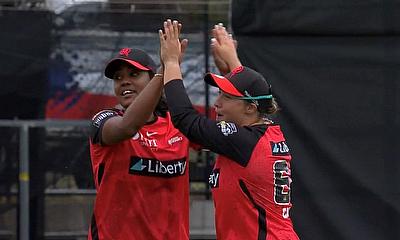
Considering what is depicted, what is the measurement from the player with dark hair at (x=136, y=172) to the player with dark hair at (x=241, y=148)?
418 millimetres

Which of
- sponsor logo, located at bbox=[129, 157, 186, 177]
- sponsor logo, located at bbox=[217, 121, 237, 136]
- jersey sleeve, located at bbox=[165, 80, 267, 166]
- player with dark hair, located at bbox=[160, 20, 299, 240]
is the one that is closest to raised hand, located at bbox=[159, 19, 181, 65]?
player with dark hair, located at bbox=[160, 20, 299, 240]

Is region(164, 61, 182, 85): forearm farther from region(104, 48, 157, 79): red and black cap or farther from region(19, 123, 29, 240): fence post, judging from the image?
region(19, 123, 29, 240): fence post

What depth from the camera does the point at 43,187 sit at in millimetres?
6098

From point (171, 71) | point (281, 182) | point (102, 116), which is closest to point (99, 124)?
point (102, 116)

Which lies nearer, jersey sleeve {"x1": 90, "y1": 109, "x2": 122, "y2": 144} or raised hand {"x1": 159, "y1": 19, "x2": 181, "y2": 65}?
raised hand {"x1": 159, "y1": 19, "x2": 181, "y2": 65}

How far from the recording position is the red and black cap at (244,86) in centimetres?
346

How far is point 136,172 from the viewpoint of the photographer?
3.90 m

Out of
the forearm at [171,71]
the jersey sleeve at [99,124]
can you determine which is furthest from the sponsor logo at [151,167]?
the forearm at [171,71]

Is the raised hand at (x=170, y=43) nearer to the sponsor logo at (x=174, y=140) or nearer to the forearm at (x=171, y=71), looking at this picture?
the forearm at (x=171, y=71)

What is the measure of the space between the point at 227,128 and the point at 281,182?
31cm

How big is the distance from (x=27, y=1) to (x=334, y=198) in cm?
281

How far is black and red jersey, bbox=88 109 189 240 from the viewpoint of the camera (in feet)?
12.8

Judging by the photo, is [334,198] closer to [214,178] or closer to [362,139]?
[362,139]

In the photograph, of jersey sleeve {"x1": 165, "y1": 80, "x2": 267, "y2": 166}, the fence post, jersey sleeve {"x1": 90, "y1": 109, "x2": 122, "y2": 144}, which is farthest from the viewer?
the fence post
